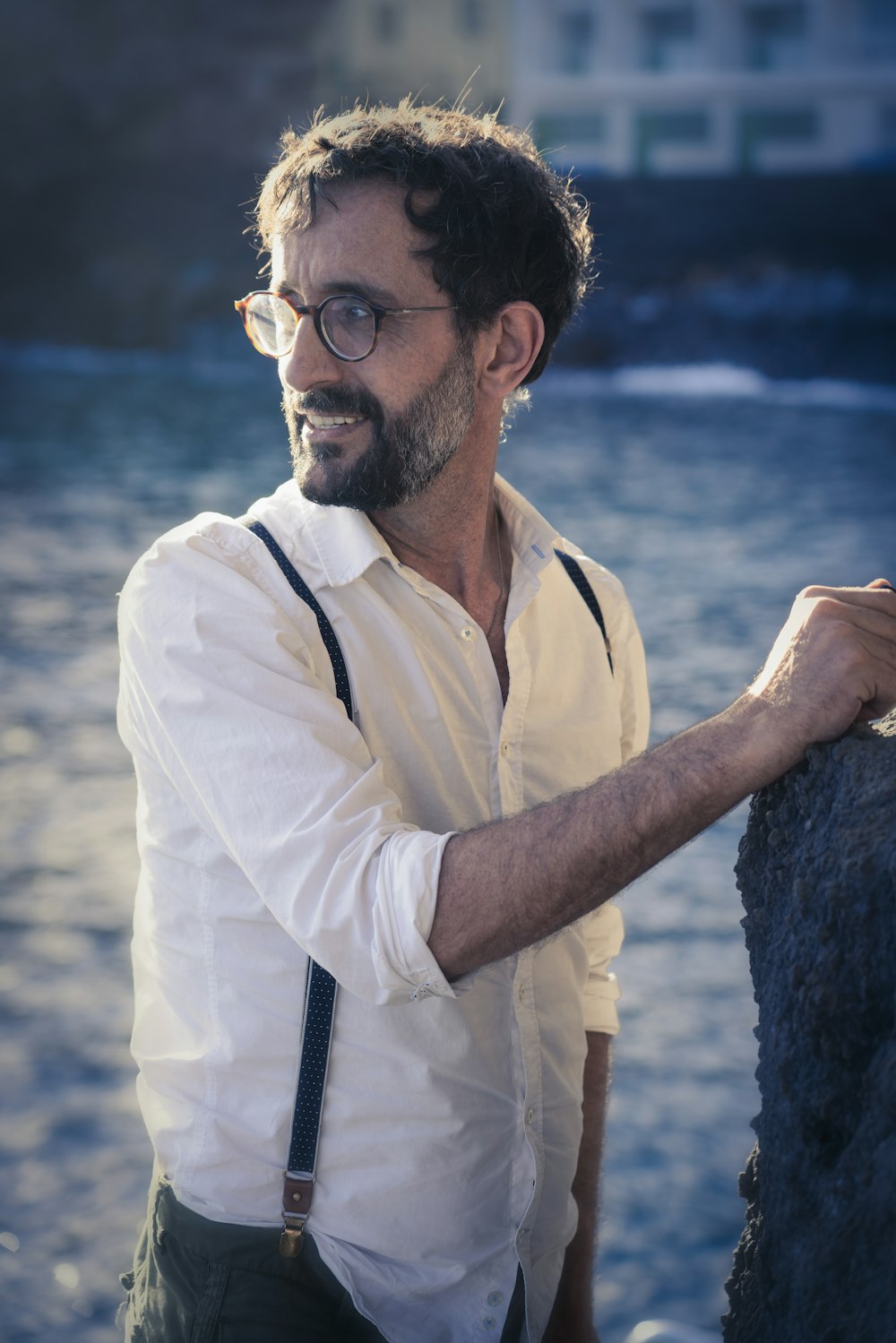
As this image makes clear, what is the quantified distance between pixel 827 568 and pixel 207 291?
49.4 ft

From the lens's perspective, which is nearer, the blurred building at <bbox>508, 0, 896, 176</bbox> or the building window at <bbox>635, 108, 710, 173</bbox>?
the blurred building at <bbox>508, 0, 896, 176</bbox>

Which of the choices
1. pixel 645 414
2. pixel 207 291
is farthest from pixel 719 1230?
pixel 207 291

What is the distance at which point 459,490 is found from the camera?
1634 mm

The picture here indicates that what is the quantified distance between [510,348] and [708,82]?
20.7 m

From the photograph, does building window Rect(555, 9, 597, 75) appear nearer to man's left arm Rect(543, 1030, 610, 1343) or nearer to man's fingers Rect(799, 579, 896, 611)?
man's left arm Rect(543, 1030, 610, 1343)

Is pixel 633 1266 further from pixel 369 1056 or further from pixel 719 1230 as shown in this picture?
pixel 369 1056

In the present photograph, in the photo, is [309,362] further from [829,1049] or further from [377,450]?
[829,1049]

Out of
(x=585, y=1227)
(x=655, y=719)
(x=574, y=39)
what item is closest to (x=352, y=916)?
(x=585, y=1227)

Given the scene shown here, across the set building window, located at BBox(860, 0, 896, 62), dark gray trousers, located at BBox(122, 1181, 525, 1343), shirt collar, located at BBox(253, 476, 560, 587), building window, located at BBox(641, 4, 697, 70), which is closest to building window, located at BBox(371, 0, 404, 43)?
building window, located at BBox(641, 4, 697, 70)

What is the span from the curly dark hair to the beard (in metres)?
0.13

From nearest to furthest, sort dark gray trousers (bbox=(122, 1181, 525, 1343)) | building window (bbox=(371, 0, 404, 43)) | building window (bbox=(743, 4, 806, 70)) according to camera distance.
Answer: dark gray trousers (bbox=(122, 1181, 525, 1343)), building window (bbox=(743, 4, 806, 70)), building window (bbox=(371, 0, 404, 43))

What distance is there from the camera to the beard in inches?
58.5

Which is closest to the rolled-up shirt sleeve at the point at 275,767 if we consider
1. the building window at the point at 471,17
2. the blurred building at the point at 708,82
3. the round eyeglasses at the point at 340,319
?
the round eyeglasses at the point at 340,319

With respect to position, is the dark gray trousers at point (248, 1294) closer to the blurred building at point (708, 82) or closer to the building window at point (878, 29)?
the blurred building at point (708, 82)
